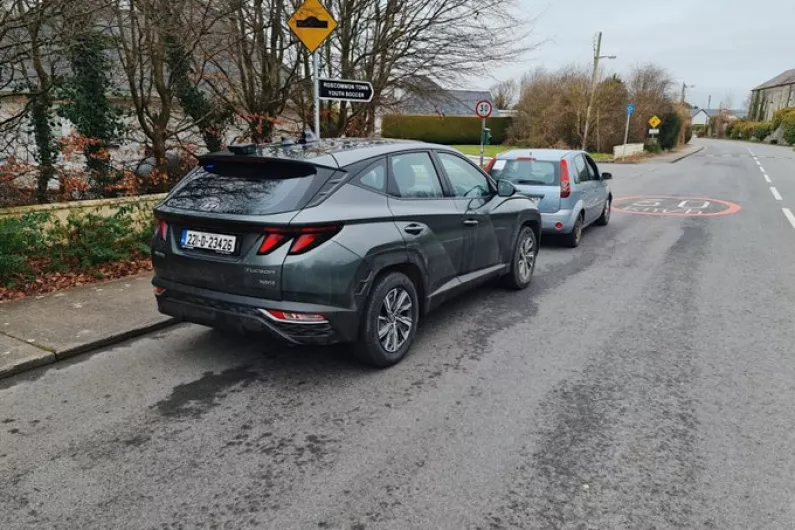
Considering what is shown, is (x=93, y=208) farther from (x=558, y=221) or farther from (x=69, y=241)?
(x=558, y=221)

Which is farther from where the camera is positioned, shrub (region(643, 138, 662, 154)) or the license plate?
shrub (region(643, 138, 662, 154))

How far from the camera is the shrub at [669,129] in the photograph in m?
45.5

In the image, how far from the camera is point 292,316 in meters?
3.76

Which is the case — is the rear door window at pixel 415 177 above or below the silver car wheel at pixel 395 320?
above

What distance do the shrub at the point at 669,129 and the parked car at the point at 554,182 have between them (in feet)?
135

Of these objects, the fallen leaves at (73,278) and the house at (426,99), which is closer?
the fallen leaves at (73,278)

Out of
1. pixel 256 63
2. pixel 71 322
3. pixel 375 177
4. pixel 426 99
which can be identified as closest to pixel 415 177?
pixel 375 177

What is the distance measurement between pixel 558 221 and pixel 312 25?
179 inches

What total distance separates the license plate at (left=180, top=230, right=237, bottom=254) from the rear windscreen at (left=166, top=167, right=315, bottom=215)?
17cm

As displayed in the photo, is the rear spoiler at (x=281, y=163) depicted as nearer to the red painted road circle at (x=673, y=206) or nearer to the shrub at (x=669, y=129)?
the red painted road circle at (x=673, y=206)

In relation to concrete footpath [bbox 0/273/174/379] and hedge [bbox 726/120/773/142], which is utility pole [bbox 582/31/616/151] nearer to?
concrete footpath [bbox 0/273/174/379]

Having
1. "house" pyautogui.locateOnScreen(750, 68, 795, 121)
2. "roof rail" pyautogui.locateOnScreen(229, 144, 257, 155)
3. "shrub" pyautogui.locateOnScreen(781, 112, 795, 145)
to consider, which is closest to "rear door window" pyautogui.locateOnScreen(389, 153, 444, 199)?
"roof rail" pyautogui.locateOnScreen(229, 144, 257, 155)

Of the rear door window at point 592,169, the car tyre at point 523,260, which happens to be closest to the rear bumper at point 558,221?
the rear door window at point 592,169

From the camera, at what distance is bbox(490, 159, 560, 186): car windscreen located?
29.0 feet
